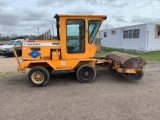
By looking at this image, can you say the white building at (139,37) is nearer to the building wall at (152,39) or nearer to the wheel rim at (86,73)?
the building wall at (152,39)

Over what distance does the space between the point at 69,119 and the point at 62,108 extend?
24.4 inches

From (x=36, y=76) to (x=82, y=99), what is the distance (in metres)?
2.20

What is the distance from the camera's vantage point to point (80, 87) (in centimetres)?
634

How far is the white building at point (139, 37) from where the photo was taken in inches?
729

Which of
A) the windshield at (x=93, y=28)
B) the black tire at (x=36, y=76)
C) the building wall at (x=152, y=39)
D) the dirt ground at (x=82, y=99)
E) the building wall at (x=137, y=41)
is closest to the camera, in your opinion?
the dirt ground at (x=82, y=99)

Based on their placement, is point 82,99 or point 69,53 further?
point 69,53

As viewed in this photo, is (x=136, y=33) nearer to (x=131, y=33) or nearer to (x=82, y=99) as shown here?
(x=131, y=33)

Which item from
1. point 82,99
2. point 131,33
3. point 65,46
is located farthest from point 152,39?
point 82,99

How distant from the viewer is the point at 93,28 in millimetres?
6824

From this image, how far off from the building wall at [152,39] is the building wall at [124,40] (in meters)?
0.39

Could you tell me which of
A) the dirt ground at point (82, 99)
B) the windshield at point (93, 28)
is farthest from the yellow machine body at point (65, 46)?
the dirt ground at point (82, 99)

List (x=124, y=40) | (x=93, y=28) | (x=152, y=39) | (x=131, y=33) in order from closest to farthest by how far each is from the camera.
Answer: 1. (x=93, y=28)
2. (x=152, y=39)
3. (x=131, y=33)
4. (x=124, y=40)

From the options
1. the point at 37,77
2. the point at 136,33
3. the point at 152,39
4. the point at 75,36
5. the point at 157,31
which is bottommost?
the point at 37,77

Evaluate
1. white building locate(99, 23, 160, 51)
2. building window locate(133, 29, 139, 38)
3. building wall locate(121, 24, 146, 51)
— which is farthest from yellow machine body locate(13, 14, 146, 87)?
building window locate(133, 29, 139, 38)
